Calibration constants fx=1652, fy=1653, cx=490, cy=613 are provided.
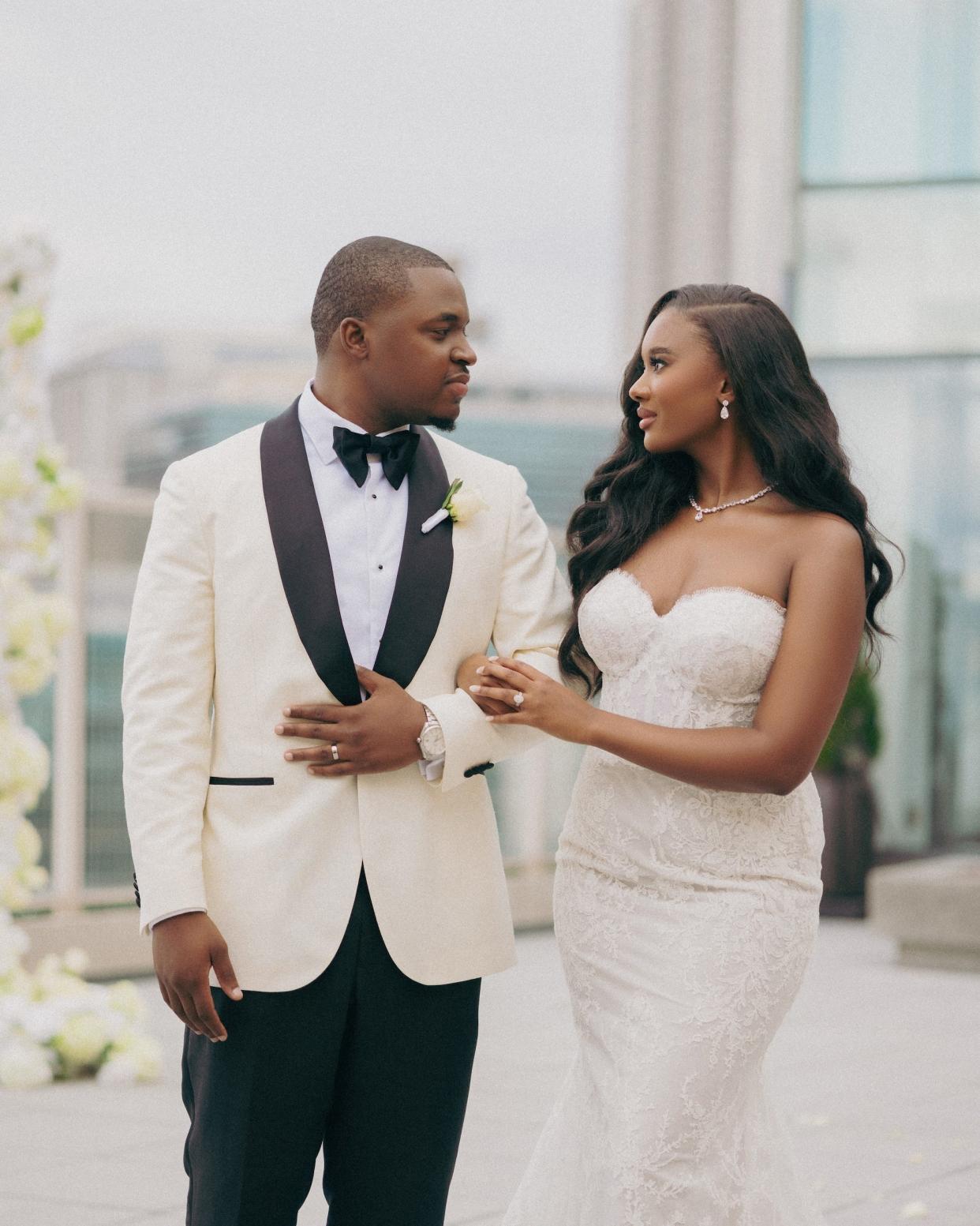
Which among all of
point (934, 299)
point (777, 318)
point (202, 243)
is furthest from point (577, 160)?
point (777, 318)

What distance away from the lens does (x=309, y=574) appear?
2.52 meters

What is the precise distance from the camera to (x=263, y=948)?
8.26 feet

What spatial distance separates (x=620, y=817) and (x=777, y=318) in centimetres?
93

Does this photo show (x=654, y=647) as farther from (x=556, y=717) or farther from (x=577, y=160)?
(x=577, y=160)

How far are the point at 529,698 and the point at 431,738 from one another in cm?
18

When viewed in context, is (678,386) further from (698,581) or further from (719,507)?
(698,581)

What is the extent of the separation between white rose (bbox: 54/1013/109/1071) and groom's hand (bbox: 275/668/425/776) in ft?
10.9

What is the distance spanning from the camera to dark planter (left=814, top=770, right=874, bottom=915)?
36.9ft

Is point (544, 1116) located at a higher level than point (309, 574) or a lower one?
lower

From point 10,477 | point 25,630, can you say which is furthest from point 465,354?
point 25,630

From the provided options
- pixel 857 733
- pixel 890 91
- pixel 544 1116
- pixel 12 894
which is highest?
pixel 890 91

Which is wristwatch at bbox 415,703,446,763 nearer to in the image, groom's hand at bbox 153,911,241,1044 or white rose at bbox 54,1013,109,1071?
groom's hand at bbox 153,911,241,1044

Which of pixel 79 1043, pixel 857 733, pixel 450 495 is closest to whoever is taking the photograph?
pixel 450 495

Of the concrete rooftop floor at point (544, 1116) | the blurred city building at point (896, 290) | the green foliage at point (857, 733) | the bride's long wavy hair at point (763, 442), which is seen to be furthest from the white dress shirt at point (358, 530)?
the green foliage at point (857, 733)
